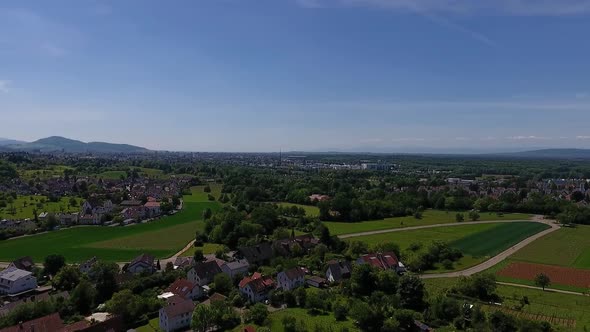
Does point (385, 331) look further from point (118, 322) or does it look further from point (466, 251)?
point (466, 251)

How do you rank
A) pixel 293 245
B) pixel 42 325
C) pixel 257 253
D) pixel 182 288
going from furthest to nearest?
pixel 293 245 < pixel 257 253 < pixel 182 288 < pixel 42 325

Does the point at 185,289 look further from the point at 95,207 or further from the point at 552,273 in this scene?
the point at 95,207

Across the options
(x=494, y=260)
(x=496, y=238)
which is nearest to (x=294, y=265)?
(x=494, y=260)

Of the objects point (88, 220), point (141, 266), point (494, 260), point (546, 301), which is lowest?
point (494, 260)

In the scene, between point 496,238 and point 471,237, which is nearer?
point 496,238

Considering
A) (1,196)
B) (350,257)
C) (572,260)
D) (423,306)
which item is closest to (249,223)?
(350,257)

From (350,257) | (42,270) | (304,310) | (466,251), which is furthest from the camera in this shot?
(466,251)

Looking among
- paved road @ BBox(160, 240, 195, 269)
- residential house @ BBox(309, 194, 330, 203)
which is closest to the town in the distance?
paved road @ BBox(160, 240, 195, 269)
